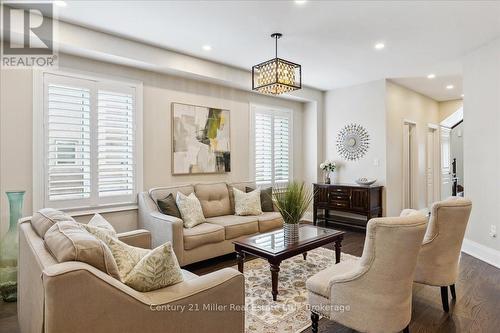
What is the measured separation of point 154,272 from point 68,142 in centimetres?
264

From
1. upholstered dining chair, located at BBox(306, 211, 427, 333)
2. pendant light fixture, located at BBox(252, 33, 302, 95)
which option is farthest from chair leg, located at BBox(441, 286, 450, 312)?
pendant light fixture, located at BBox(252, 33, 302, 95)

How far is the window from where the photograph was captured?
552 cm

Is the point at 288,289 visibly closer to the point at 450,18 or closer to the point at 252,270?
the point at 252,270

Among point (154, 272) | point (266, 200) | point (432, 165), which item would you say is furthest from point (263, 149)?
point (432, 165)

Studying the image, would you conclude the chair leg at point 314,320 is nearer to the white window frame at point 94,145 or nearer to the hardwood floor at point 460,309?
the hardwood floor at point 460,309

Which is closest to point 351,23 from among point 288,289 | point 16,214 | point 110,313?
point 288,289

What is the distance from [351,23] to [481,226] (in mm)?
3154

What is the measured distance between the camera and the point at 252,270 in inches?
134

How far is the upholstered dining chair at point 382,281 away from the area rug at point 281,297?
52cm

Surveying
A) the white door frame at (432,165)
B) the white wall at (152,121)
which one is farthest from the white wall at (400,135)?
the white wall at (152,121)

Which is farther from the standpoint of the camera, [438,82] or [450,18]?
[438,82]

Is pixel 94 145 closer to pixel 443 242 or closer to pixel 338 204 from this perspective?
pixel 443 242

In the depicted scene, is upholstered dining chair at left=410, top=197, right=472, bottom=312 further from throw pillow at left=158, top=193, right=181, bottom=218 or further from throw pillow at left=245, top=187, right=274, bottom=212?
throw pillow at left=158, top=193, right=181, bottom=218

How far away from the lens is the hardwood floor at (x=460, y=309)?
7.40ft
